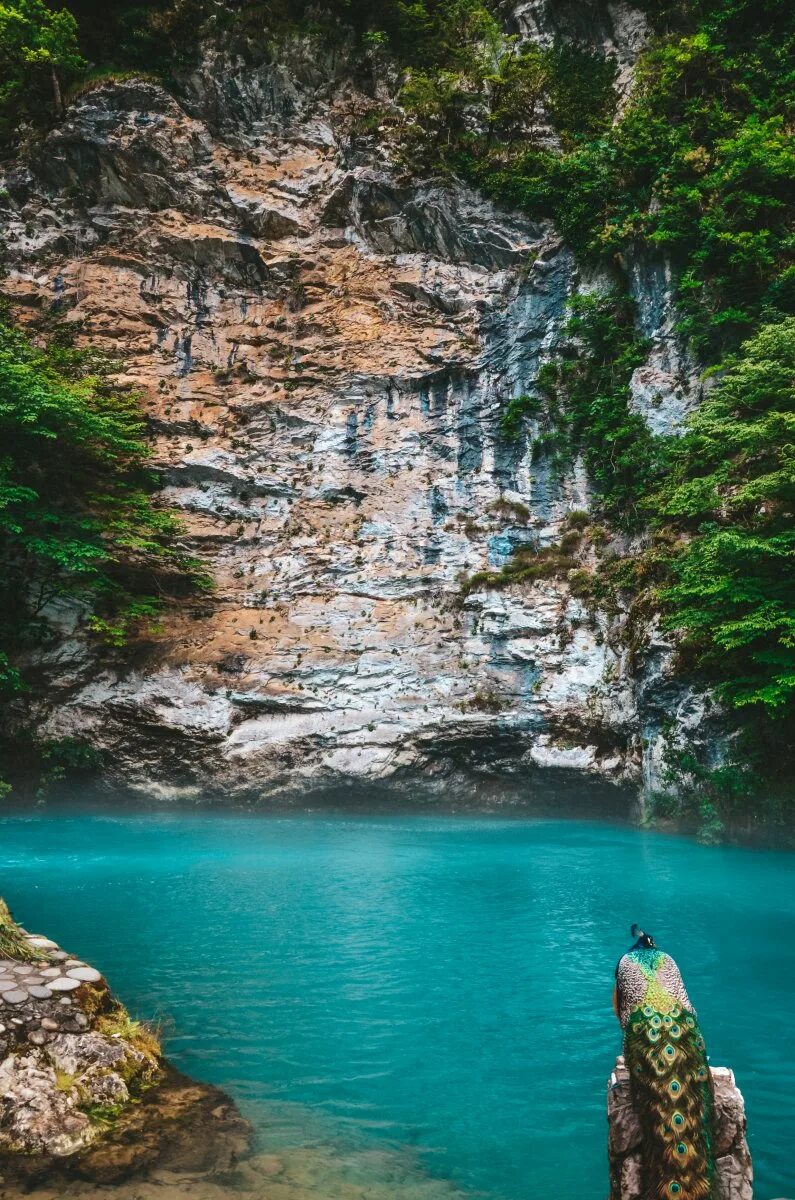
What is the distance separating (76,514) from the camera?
20203 millimetres

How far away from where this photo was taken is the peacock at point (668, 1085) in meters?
2.55

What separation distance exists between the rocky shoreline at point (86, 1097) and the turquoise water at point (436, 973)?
41cm

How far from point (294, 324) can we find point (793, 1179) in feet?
77.4

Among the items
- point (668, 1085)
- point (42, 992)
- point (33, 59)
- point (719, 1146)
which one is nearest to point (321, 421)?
point (33, 59)

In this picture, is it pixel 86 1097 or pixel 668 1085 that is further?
pixel 86 1097

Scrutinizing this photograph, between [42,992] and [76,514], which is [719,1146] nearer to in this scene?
[42,992]

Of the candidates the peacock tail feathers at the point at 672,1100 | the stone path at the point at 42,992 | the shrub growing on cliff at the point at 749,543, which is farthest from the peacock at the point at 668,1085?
the shrub growing on cliff at the point at 749,543

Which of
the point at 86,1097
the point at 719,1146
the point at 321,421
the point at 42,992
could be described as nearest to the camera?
the point at 719,1146

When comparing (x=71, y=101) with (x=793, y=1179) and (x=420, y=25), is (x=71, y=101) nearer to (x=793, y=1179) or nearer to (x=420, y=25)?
(x=420, y=25)

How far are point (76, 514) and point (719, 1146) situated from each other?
2072 centimetres

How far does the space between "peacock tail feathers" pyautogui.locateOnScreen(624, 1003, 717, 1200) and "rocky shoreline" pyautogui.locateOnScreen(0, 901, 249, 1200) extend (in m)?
2.24

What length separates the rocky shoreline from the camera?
3.54 meters

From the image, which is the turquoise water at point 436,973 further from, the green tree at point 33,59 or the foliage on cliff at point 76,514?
the green tree at point 33,59

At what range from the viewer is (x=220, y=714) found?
18.8 meters
